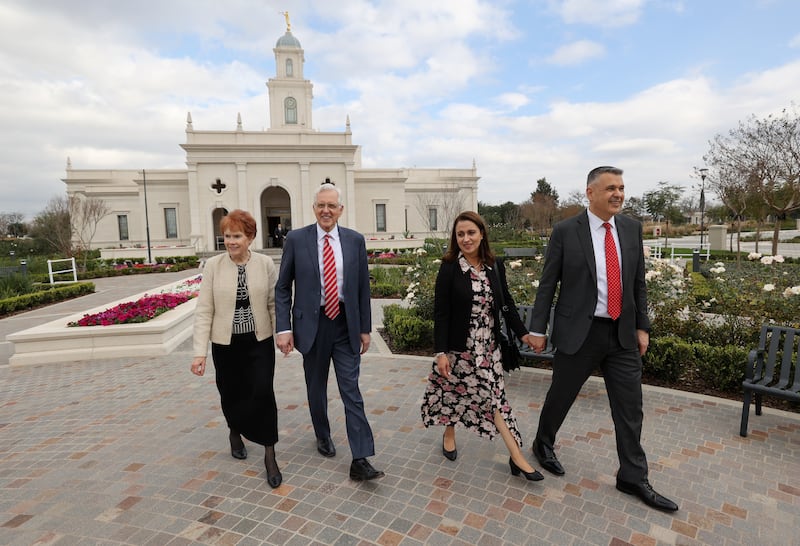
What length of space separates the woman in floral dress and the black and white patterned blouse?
1348 millimetres

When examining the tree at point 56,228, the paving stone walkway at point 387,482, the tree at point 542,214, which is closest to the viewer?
the paving stone walkway at point 387,482

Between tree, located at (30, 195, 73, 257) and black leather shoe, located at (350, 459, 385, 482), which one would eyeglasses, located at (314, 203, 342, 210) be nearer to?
black leather shoe, located at (350, 459, 385, 482)

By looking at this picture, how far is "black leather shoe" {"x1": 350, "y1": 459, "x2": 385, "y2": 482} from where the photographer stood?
3061 millimetres

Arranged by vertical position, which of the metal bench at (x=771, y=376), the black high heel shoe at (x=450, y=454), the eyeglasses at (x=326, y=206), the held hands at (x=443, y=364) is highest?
the eyeglasses at (x=326, y=206)

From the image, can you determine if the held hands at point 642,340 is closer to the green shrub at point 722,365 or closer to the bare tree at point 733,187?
the green shrub at point 722,365

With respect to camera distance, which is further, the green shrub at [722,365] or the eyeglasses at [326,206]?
the green shrub at [722,365]

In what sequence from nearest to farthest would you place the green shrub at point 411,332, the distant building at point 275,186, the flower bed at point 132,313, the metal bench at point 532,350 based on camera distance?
the metal bench at point 532,350, the green shrub at point 411,332, the flower bed at point 132,313, the distant building at point 275,186

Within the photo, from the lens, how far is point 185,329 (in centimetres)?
807

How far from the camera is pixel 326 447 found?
351cm

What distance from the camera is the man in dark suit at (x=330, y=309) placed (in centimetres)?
313

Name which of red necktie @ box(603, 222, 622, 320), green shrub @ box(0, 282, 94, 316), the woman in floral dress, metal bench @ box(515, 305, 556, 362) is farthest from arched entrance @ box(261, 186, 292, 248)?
red necktie @ box(603, 222, 622, 320)

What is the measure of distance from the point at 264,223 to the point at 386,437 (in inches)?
1252

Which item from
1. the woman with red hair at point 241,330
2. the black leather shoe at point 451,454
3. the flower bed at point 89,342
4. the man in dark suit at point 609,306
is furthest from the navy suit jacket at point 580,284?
the flower bed at point 89,342

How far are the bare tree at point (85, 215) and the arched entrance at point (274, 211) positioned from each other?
10746mm
